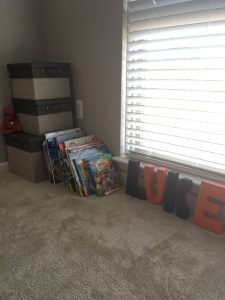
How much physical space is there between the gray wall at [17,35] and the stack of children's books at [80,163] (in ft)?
1.88

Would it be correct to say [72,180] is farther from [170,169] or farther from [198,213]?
[198,213]

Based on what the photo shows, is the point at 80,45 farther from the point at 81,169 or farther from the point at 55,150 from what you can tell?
the point at 81,169

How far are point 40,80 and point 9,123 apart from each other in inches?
19.6

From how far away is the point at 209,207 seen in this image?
1.48m

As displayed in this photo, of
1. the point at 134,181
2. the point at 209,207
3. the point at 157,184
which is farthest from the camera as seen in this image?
the point at 134,181

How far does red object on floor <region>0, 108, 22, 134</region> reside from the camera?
7.16 ft

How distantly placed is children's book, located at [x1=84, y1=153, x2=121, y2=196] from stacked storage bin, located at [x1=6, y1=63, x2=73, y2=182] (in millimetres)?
470

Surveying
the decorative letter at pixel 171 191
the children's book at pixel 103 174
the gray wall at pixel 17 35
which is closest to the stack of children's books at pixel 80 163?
the children's book at pixel 103 174

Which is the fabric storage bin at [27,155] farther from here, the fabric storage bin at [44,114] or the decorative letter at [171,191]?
the decorative letter at [171,191]

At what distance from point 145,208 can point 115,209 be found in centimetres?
20

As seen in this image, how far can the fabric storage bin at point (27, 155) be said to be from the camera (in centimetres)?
201

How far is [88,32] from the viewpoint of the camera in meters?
1.96

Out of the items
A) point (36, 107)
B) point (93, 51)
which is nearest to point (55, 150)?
point (36, 107)

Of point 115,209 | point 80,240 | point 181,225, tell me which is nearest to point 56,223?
point 80,240
